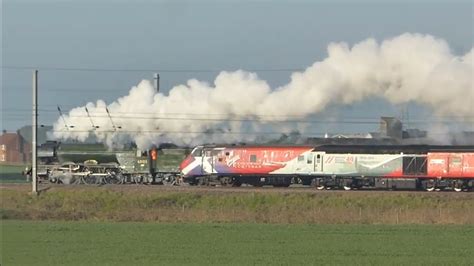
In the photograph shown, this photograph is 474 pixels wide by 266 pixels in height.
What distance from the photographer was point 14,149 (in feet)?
526

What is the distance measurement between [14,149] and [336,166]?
105m

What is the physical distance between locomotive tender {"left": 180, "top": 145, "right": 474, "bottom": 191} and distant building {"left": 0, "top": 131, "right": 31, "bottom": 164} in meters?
85.6

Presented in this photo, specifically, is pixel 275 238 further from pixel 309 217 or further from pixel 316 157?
pixel 316 157

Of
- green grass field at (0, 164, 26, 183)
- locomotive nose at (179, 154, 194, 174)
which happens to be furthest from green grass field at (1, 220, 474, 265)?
green grass field at (0, 164, 26, 183)

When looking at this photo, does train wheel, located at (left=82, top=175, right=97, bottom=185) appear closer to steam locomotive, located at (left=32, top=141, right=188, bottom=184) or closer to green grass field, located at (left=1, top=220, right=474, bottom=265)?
steam locomotive, located at (left=32, top=141, right=188, bottom=184)

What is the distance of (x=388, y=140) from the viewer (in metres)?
72.3

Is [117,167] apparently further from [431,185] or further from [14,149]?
[14,149]

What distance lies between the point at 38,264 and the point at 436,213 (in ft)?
94.5

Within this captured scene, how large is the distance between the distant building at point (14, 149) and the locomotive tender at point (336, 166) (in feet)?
281

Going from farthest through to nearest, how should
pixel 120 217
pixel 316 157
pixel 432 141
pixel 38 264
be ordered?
pixel 432 141
pixel 316 157
pixel 120 217
pixel 38 264

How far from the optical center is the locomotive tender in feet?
206

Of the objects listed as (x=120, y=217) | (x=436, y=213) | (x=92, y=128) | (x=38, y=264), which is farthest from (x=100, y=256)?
(x=92, y=128)

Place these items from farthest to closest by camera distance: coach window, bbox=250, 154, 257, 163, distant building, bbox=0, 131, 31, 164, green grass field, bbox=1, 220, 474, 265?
1. distant building, bbox=0, 131, 31, 164
2. coach window, bbox=250, 154, 257, 163
3. green grass field, bbox=1, 220, 474, 265

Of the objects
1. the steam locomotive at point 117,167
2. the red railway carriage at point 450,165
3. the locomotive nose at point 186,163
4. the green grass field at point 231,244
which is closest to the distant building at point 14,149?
the steam locomotive at point 117,167
